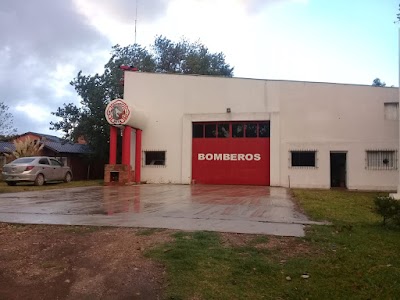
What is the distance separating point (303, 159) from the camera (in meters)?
21.9

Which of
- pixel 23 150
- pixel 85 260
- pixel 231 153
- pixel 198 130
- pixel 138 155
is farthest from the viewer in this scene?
pixel 23 150

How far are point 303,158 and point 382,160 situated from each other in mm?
4160

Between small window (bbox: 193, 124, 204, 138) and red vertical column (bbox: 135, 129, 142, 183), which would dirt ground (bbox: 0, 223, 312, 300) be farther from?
small window (bbox: 193, 124, 204, 138)

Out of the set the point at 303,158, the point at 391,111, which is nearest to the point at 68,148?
the point at 303,158

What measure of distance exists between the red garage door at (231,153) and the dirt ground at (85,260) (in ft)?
52.9

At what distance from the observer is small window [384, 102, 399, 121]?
2116 cm

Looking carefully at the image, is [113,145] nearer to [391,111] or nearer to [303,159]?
[303,159]

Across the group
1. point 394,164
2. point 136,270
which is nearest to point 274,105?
point 394,164

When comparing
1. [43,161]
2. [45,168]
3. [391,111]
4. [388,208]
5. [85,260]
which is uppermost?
[391,111]

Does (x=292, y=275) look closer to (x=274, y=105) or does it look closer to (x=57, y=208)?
(x=57, y=208)

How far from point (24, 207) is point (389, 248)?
27.4 ft

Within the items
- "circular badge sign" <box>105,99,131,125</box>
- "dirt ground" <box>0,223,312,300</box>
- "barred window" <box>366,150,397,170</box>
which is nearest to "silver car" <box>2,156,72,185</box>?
"circular badge sign" <box>105,99,131,125</box>

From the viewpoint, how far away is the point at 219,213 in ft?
29.7

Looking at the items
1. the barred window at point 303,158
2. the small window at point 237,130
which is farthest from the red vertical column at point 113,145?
the barred window at point 303,158
